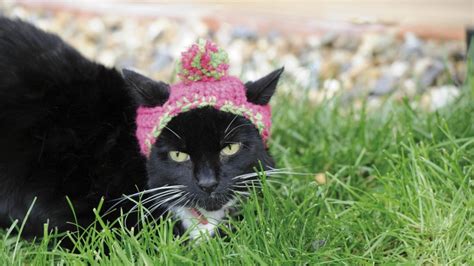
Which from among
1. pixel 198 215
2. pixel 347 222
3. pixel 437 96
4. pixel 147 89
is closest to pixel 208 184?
pixel 198 215

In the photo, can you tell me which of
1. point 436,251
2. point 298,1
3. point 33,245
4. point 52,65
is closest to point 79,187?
point 33,245

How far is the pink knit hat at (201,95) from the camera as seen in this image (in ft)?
7.32

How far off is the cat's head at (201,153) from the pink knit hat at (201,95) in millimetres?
21

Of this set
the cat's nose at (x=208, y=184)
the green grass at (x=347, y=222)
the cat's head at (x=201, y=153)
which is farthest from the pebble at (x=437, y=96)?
the cat's nose at (x=208, y=184)

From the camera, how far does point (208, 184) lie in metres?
2.18

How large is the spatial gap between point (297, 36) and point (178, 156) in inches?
117

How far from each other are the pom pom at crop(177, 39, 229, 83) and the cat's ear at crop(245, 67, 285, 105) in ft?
0.37

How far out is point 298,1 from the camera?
587 centimetres

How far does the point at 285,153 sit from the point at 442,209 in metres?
0.81

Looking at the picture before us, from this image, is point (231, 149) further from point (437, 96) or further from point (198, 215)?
point (437, 96)

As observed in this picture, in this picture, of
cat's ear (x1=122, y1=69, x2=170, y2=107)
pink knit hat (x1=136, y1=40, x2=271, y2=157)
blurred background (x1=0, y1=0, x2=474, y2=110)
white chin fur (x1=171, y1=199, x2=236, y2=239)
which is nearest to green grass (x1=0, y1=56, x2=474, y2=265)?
white chin fur (x1=171, y1=199, x2=236, y2=239)

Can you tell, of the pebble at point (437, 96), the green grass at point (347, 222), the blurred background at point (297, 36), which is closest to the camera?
the green grass at point (347, 222)

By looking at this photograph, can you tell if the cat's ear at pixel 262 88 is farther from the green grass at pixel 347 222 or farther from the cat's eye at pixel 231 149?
the green grass at pixel 347 222

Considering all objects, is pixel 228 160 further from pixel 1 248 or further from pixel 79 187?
pixel 1 248
